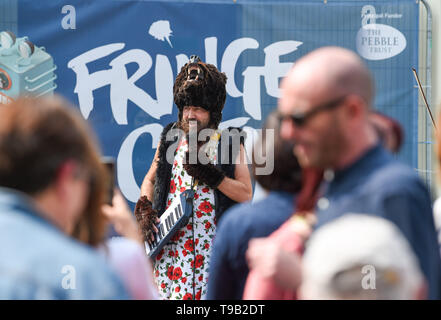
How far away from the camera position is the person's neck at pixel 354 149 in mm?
1426

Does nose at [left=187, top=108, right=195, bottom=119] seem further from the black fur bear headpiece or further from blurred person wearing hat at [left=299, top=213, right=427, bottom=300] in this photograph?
blurred person wearing hat at [left=299, top=213, right=427, bottom=300]

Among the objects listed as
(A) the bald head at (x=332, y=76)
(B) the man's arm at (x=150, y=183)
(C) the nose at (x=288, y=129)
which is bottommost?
(B) the man's arm at (x=150, y=183)

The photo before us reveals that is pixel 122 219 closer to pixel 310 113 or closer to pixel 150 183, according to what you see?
pixel 310 113

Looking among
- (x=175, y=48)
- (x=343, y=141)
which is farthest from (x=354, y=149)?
(x=175, y=48)

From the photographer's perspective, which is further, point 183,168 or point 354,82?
point 183,168

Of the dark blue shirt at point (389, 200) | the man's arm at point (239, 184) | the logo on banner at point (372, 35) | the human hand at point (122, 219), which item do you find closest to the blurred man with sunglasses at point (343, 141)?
the dark blue shirt at point (389, 200)

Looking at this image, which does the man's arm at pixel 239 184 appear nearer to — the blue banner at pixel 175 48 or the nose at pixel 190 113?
the nose at pixel 190 113

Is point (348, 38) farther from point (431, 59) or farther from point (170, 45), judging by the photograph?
point (170, 45)

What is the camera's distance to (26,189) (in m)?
1.11

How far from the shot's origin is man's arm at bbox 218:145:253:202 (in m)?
3.24

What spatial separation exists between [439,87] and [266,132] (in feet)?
11.5

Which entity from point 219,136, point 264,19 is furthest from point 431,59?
point 219,136

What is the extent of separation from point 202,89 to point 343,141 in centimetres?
Answer: 209

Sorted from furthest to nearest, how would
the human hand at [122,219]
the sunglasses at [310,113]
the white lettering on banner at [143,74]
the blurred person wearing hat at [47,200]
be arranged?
the white lettering on banner at [143,74]
the human hand at [122,219]
the sunglasses at [310,113]
the blurred person wearing hat at [47,200]
